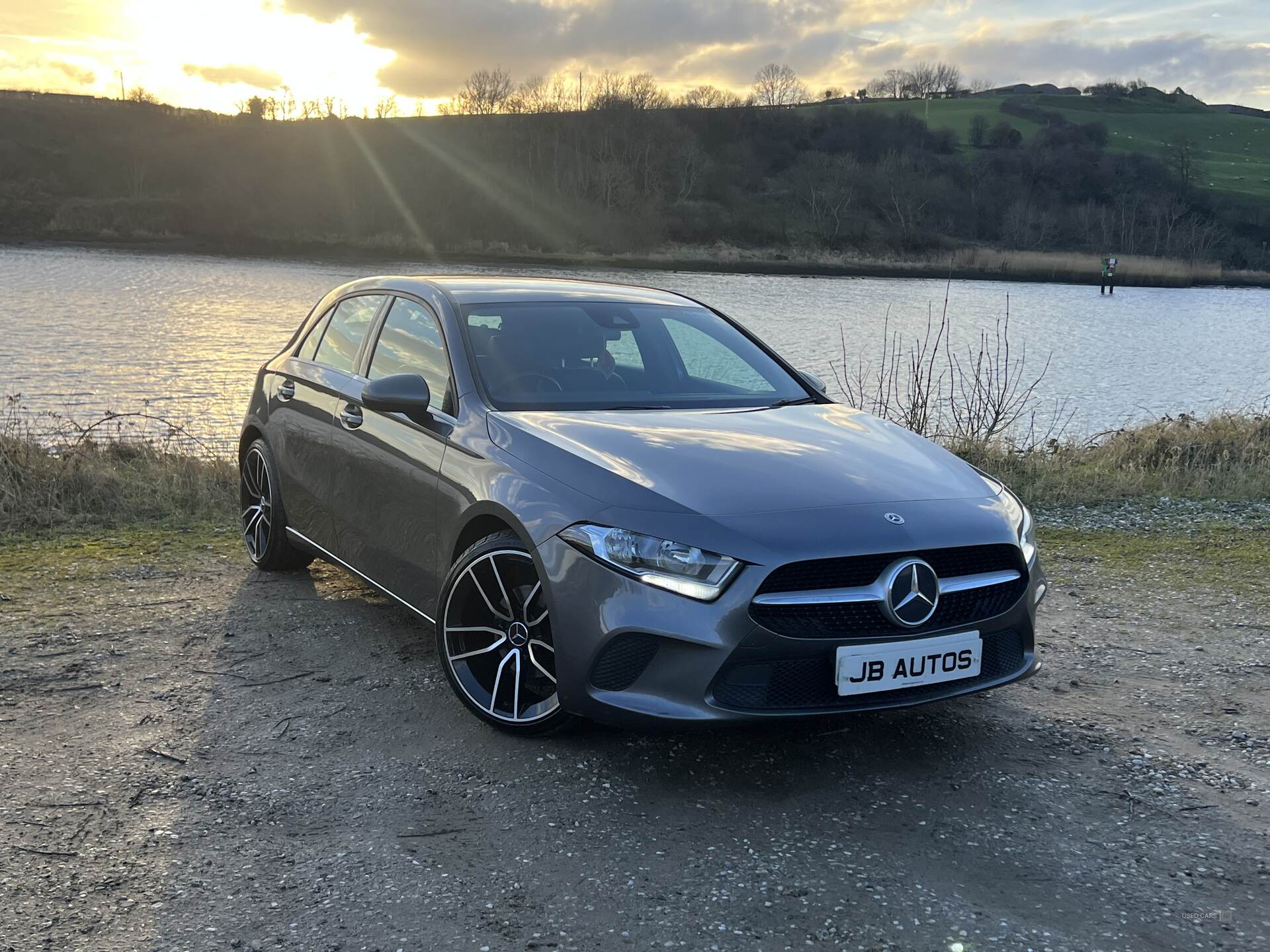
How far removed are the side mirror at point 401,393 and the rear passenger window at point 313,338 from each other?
1.54 m

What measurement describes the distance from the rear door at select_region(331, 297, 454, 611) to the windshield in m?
0.24

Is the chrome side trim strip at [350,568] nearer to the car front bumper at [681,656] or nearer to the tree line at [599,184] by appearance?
the car front bumper at [681,656]

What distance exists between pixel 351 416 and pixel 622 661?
2.15 meters

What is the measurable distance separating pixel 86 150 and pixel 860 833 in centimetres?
9806

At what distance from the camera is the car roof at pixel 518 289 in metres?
4.93

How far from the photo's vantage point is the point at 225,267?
52.0m

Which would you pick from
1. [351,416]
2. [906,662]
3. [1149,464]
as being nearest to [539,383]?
[351,416]

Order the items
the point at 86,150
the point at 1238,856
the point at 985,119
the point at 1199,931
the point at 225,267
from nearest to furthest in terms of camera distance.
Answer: the point at 1199,931 → the point at 1238,856 → the point at 225,267 → the point at 86,150 → the point at 985,119

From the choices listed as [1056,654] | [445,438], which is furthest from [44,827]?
[1056,654]

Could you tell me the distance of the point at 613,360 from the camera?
15.7 ft

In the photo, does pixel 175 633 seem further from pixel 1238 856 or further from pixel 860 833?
pixel 1238 856

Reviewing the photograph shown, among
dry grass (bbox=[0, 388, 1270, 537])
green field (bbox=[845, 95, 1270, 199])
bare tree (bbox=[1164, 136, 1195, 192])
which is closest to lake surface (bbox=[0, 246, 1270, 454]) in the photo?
dry grass (bbox=[0, 388, 1270, 537])

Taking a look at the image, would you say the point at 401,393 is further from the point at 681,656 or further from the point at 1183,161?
the point at 1183,161

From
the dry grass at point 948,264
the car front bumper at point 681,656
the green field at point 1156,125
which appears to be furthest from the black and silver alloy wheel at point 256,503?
the green field at point 1156,125
